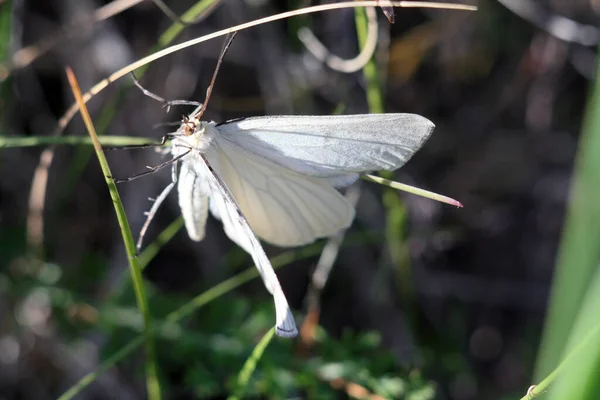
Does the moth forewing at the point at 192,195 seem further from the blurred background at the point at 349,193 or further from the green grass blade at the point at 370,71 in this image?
the green grass blade at the point at 370,71

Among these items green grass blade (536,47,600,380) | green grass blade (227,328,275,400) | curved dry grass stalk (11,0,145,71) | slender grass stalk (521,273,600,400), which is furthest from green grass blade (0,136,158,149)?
slender grass stalk (521,273,600,400)

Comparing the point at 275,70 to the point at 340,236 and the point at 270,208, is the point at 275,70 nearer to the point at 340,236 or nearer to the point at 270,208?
the point at 340,236

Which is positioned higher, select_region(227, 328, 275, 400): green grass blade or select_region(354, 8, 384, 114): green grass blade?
select_region(354, 8, 384, 114): green grass blade

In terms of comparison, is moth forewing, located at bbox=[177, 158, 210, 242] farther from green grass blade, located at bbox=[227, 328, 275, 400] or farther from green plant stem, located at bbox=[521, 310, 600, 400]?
green plant stem, located at bbox=[521, 310, 600, 400]

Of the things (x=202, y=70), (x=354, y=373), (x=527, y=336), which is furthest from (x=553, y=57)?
(x=354, y=373)

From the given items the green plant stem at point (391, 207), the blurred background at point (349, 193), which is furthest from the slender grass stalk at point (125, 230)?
the green plant stem at point (391, 207)
